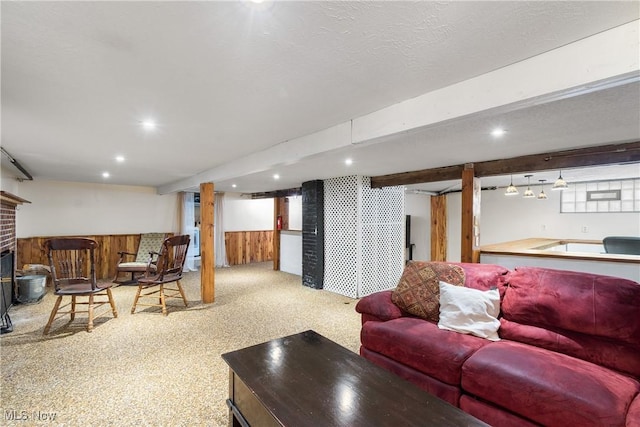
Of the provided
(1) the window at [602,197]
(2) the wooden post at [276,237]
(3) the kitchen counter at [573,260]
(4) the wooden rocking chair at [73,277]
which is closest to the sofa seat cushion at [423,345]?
(3) the kitchen counter at [573,260]

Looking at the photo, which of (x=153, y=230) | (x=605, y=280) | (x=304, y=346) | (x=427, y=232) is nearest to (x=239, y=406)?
(x=304, y=346)

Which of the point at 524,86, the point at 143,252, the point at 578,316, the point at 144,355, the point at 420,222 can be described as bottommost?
the point at 144,355

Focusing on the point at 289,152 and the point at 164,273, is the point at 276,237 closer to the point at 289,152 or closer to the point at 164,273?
the point at 164,273

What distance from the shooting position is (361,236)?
16.5 ft

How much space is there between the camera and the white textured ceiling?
3.66 ft

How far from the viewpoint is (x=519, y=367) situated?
65.6 inches

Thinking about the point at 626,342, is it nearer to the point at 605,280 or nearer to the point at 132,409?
the point at 605,280

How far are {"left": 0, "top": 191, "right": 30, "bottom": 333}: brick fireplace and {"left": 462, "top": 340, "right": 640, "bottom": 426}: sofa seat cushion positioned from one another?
472cm

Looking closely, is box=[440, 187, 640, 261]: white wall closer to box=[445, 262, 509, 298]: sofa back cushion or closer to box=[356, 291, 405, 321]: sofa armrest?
box=[445, 262, 509, 298]: sofa back cushion

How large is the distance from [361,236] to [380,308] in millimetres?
2574

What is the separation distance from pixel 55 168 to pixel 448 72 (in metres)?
5.51

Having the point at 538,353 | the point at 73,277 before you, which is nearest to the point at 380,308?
the point at 538,353

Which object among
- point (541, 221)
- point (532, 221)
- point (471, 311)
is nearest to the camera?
point (471, 311)

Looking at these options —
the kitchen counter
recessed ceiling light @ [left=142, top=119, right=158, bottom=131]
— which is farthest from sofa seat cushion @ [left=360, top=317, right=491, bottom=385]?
recessed ceiling light @ [left=142, top=119, right=158, bottom=131]
